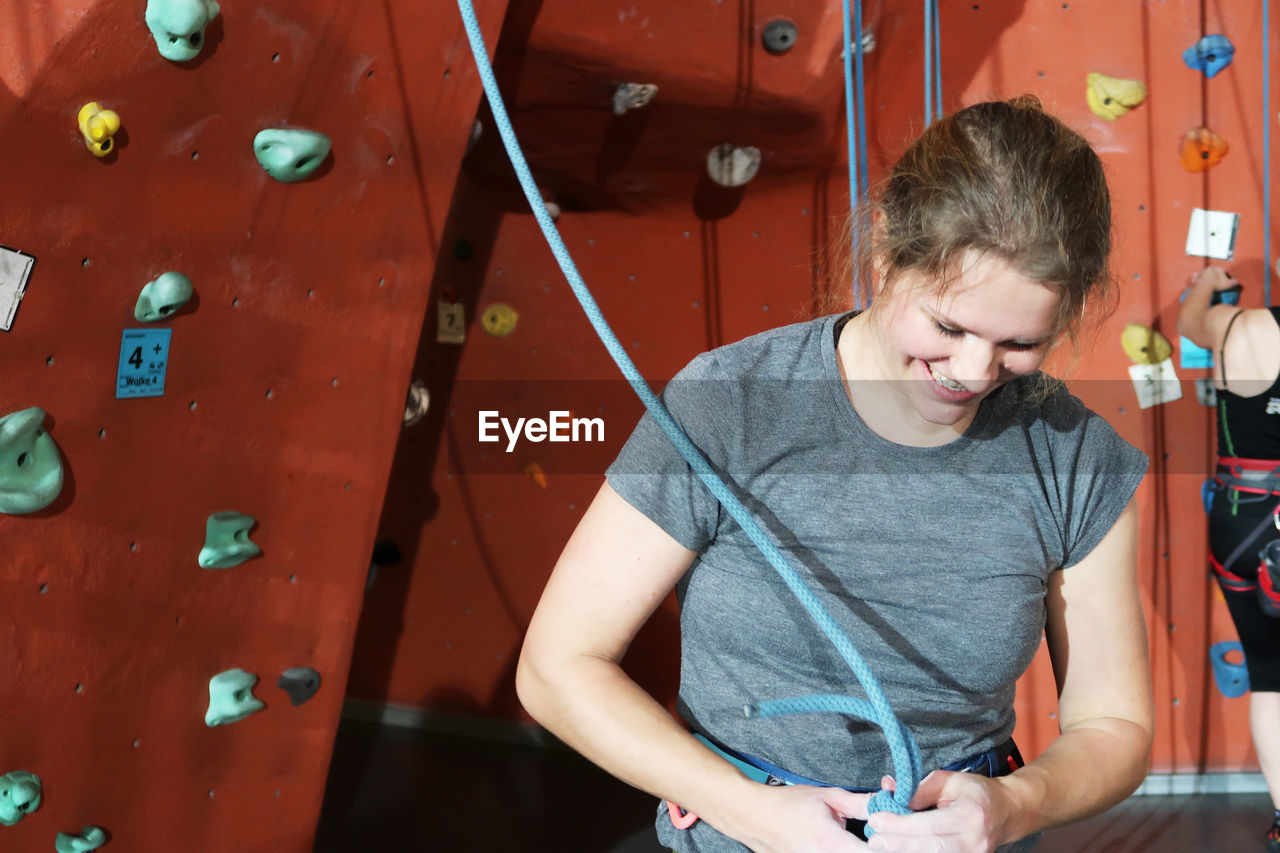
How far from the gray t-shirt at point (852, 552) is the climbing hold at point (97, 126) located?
897mm

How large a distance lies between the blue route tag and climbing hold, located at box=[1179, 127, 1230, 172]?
2.19 meters

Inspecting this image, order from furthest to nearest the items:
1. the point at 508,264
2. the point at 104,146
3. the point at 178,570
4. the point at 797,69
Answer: the point at 508,264 → the point at 797,69 → the point at 178,570 → the point at 104,146

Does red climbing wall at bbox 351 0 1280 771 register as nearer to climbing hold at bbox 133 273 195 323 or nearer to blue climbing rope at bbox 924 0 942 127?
blue climbing rope at bbox 924 0 942 127

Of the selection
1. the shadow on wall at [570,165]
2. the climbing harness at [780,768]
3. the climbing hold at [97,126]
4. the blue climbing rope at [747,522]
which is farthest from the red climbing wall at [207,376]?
the climbing harness at [780,768]

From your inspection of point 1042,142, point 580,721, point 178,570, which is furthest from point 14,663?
point 1042,142

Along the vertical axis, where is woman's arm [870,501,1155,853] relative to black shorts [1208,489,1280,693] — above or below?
above

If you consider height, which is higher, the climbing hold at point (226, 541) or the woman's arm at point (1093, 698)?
the woman's arm at point (1093, 698)

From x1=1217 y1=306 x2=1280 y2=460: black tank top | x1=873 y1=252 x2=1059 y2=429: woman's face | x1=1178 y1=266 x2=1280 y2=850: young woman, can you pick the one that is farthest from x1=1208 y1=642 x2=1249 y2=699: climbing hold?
x1=873 y1=252 x2=1059 y2=429: woman's face

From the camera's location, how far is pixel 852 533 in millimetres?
727

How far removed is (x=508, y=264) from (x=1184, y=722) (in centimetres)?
210

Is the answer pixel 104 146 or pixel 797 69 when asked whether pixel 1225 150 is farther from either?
pixel 104 146

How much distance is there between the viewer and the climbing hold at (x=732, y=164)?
2418 mm

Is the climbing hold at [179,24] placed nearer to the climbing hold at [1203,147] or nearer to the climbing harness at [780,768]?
the climbing harness at [780,768]

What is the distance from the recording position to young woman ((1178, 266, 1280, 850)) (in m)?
2.02
